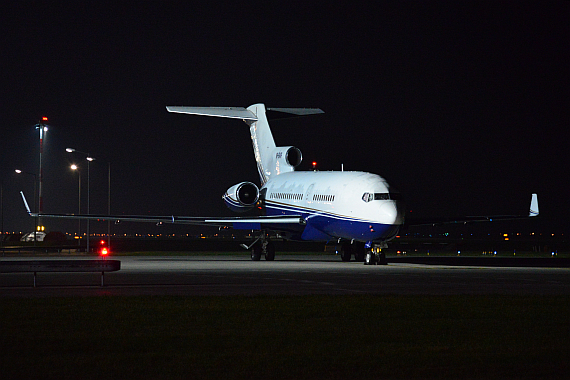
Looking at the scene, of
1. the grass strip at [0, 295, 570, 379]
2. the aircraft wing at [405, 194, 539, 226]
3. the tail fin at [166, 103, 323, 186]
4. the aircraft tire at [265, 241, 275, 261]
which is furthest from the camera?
the tail fin at [166, 103, 323, 186]

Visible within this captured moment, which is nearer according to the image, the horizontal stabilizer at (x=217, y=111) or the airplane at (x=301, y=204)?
the airplane at (x=301, y=204)

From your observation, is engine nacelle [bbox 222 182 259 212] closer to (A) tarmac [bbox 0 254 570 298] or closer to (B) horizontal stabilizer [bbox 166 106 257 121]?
(B) horizontal stabilizer [bbox 166 106 257 121]

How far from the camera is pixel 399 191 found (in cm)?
3897

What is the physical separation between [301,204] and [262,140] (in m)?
10.4

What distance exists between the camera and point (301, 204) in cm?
4525

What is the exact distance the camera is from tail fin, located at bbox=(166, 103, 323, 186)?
173 feet

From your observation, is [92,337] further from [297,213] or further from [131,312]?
[297,213]

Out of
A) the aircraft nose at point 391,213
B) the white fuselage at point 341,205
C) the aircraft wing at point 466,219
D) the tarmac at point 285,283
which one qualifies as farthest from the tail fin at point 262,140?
the tarmac at point 285,283

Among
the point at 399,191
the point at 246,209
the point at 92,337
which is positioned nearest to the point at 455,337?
the point at 92,337

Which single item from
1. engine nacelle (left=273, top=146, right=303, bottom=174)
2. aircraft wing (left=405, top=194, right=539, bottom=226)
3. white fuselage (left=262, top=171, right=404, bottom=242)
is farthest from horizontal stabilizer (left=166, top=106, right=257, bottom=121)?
aircraft wing (left=405, top=194, right=539, bottom=226)

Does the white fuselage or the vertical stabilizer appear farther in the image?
the vertical stabilizer

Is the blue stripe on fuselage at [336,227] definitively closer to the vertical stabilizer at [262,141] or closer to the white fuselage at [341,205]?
the white fuselage at [341,205]

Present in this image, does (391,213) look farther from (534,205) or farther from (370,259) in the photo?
(534,205)

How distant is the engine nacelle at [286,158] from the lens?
52281 millimetres
